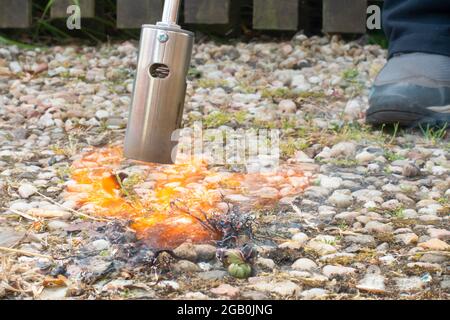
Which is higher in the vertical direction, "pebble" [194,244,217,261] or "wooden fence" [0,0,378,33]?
"wooden fence" [0,0,378,33]

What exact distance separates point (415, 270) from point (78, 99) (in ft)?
3.97

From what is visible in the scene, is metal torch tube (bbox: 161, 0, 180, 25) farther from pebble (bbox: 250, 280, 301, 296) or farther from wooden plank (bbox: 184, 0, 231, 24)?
wooden plank (bbox: 184, 0, 231, 24)

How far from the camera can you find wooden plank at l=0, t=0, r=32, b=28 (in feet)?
8.97

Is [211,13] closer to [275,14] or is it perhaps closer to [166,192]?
[275,14]

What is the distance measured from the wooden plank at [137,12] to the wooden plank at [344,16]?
53 cm

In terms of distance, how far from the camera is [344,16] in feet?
8.89

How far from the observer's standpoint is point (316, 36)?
2809 millimetres

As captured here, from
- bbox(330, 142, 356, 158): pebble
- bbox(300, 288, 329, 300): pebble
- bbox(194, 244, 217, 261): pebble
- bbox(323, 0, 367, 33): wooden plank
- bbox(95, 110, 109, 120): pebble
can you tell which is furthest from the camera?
bbox(323, 0, 367, 33): wooden plank

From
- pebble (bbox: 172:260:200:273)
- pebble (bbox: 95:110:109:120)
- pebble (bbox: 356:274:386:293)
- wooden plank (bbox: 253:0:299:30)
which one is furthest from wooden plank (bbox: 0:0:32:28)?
pebble (bbox: 356:274:386:293)

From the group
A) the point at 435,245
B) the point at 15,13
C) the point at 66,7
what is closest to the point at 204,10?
the point at 66,7

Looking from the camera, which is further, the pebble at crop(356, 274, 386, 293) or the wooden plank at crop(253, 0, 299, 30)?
the wooden plank at crop(253, 0, 299, 30)

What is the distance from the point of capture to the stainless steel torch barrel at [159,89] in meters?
1.31

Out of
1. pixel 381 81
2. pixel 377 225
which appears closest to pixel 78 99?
pixel 381 81

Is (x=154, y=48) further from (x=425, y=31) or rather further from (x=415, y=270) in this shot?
(x=425, y=31)
